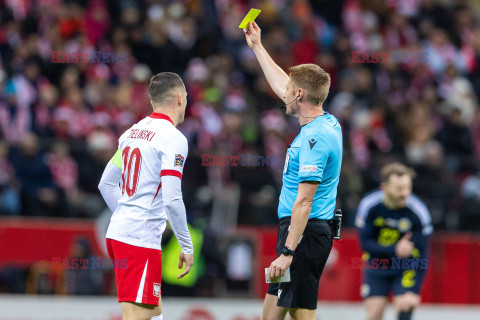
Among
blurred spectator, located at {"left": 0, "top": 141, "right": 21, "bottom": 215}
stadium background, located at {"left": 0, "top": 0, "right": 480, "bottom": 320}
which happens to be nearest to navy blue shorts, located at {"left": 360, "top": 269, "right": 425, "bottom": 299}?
stadium background, located at {"left": 0, "top": 0, "right": 480, "bottom": 320}

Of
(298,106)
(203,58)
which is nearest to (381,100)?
(203,58)

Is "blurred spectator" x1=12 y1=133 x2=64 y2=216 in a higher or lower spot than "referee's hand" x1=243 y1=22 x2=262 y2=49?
lower

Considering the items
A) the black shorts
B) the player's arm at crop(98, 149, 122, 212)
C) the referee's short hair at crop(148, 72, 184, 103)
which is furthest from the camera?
the player's arm at crop(98, 149, 122, 212)

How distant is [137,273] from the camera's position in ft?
19.6

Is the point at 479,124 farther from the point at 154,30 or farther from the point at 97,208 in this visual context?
the point at 97,208

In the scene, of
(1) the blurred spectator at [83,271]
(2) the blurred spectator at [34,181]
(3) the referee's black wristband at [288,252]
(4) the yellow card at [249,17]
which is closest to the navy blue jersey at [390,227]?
(4) the yellow card at [249,17]

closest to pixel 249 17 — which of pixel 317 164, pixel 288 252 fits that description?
pixel 317 164

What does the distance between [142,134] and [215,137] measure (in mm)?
7050

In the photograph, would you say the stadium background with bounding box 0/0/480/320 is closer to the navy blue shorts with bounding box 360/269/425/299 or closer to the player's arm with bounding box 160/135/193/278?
the navy blue shorts with bounding box 360/269/425/299

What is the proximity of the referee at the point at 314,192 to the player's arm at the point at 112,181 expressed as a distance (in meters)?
1.34

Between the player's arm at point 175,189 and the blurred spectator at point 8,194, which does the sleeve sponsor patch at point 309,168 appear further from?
the blurred spectator at point 8,194

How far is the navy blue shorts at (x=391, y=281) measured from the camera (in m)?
9.38

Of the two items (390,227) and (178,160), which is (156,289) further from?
(390,227)

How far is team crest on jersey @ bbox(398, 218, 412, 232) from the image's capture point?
9.53m
